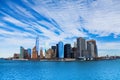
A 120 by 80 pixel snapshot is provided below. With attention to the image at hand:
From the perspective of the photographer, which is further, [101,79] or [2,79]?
[2,79]

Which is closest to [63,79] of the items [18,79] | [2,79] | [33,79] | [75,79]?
[75,79]

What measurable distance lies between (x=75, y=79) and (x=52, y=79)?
21.6 ft

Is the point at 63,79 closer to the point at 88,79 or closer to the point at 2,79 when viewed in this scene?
the point at 88,79

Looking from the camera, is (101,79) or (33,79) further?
(33,79)

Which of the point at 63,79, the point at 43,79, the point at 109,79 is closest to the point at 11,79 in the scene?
the point at 43,79

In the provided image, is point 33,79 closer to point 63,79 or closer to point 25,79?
point 25,79

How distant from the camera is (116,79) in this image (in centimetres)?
6288

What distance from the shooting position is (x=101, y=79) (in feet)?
209

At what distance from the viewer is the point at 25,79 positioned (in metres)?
67.8

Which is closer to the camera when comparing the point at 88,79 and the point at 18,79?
the point at 88,79

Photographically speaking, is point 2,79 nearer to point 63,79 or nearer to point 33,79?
point 33,79

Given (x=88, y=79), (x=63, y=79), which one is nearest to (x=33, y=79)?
(x=63, y=79)

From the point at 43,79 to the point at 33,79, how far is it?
2.83 m

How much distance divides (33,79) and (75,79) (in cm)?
1175
